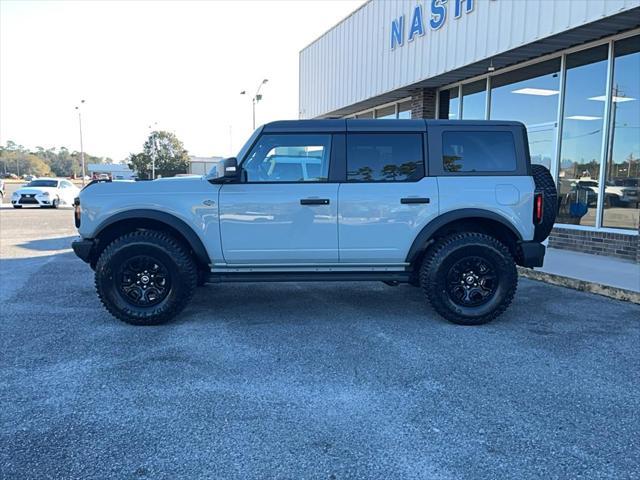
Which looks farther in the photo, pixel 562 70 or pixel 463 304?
pixel 562 70

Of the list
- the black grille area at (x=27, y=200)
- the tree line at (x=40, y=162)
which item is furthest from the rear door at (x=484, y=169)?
the tree line at (x=40, y=162)

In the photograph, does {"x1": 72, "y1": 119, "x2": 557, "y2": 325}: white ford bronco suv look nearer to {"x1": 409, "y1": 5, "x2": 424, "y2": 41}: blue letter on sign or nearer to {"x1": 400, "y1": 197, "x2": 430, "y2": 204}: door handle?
{"x1": 400, "y1": 197, "x2": 430, "y2": 204}: door handle

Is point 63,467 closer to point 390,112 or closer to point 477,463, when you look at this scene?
point 477,463

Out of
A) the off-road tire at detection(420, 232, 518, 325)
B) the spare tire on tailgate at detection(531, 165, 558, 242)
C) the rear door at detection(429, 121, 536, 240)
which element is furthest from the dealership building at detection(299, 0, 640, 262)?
the off-road tire at detection(420, 232, 518, 325)

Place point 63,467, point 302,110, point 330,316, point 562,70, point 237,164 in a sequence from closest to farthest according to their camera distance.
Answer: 1. point 63,467
2. point 237,164
3. point 330,316
4. point 562,70
5. point 302,110

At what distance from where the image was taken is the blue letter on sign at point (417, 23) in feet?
36.2

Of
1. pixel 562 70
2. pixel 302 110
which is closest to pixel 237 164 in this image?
pixel 562 70

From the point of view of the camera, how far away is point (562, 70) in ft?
29.7

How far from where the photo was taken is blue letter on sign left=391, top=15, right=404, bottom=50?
38.9 ft

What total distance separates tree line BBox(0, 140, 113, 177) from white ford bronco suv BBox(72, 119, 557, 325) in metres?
113

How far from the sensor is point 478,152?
5035 mm

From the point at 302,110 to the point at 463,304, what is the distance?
16.1 metres

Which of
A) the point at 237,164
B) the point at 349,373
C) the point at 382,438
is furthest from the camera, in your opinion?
the point at 237,164

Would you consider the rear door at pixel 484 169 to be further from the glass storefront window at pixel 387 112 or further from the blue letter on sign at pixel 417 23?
the glass storefront window at pixel 387 112
